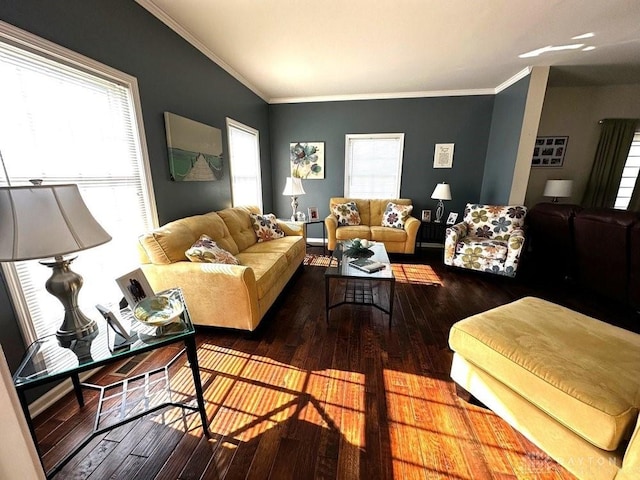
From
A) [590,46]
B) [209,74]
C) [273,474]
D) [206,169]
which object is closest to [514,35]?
[590,46]

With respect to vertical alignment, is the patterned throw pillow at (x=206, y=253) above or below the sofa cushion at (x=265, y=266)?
above

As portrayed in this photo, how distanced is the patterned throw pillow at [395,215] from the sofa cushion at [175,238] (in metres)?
2.66

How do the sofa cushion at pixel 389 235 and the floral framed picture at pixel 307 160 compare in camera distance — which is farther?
the floral framed picture at pixel 307 160

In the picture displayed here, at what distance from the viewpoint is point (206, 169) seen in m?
2.90

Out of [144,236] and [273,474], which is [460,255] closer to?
[273,474]

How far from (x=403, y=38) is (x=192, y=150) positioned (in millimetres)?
2328

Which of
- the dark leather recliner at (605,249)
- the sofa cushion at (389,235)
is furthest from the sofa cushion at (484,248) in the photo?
the sofa cushion at (389,235)

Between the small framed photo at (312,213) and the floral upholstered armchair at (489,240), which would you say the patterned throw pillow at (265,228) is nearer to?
the small framed photo at (312,213)

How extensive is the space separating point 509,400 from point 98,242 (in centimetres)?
204

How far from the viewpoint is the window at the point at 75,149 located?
1357 mm

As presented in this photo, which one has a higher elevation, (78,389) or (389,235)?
(389,235)

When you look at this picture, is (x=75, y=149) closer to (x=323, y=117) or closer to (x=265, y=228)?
(x=265, y=228)

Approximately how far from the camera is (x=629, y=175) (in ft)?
13.4

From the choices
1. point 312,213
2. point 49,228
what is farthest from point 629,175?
point 49,228
